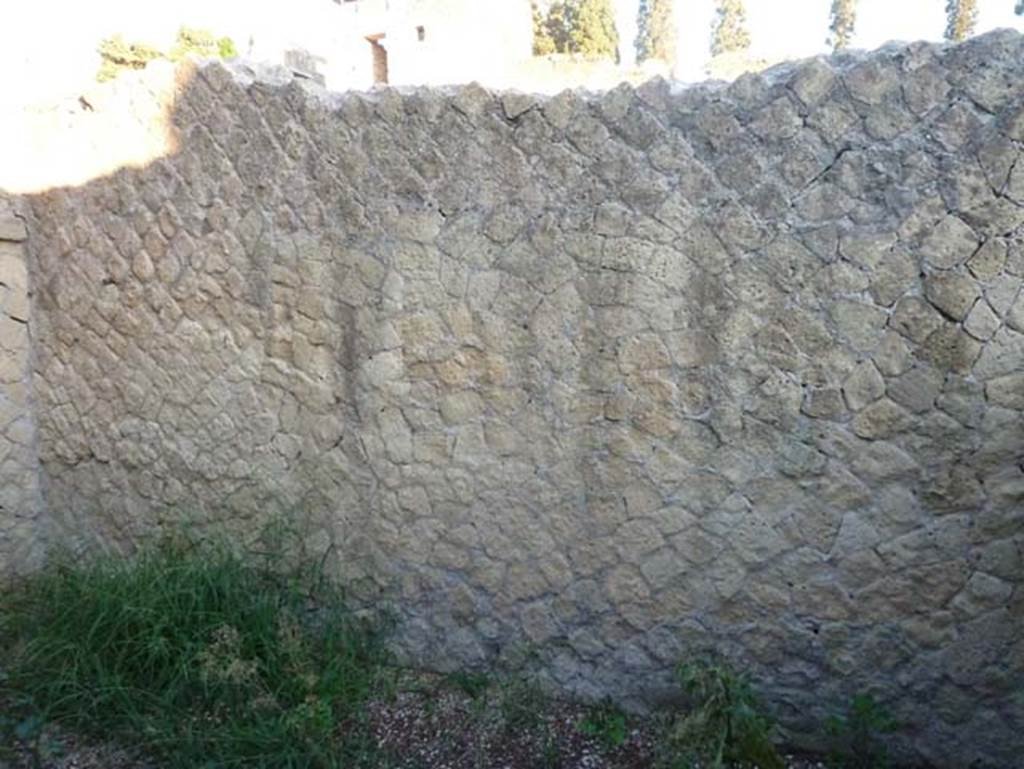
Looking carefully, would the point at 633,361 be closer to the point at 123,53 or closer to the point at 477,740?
the point at 477,740

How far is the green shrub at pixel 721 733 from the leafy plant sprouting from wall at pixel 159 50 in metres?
12.1

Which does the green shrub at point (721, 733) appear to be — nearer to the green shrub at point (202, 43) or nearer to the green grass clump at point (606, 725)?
the green grass clump at point (606, 725)

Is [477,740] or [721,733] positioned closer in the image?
[721,733]

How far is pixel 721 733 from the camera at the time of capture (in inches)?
110

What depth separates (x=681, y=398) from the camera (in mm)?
3020

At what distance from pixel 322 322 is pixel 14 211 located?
2.03m

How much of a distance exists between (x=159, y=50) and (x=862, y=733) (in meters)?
14.2

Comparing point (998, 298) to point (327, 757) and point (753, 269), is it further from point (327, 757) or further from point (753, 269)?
point (327, 757)

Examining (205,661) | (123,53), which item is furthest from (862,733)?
(123,53)

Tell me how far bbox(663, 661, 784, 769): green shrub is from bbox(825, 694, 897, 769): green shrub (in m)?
0.23

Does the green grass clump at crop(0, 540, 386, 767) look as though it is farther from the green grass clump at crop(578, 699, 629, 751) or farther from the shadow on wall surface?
the green grass clump at crop(578, 699, 629, 751)

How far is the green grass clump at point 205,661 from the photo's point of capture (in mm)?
3062

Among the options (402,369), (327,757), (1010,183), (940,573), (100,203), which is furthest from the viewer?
(100,203)

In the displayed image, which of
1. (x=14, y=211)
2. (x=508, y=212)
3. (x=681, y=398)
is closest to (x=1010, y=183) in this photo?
(x=681, y=398)
